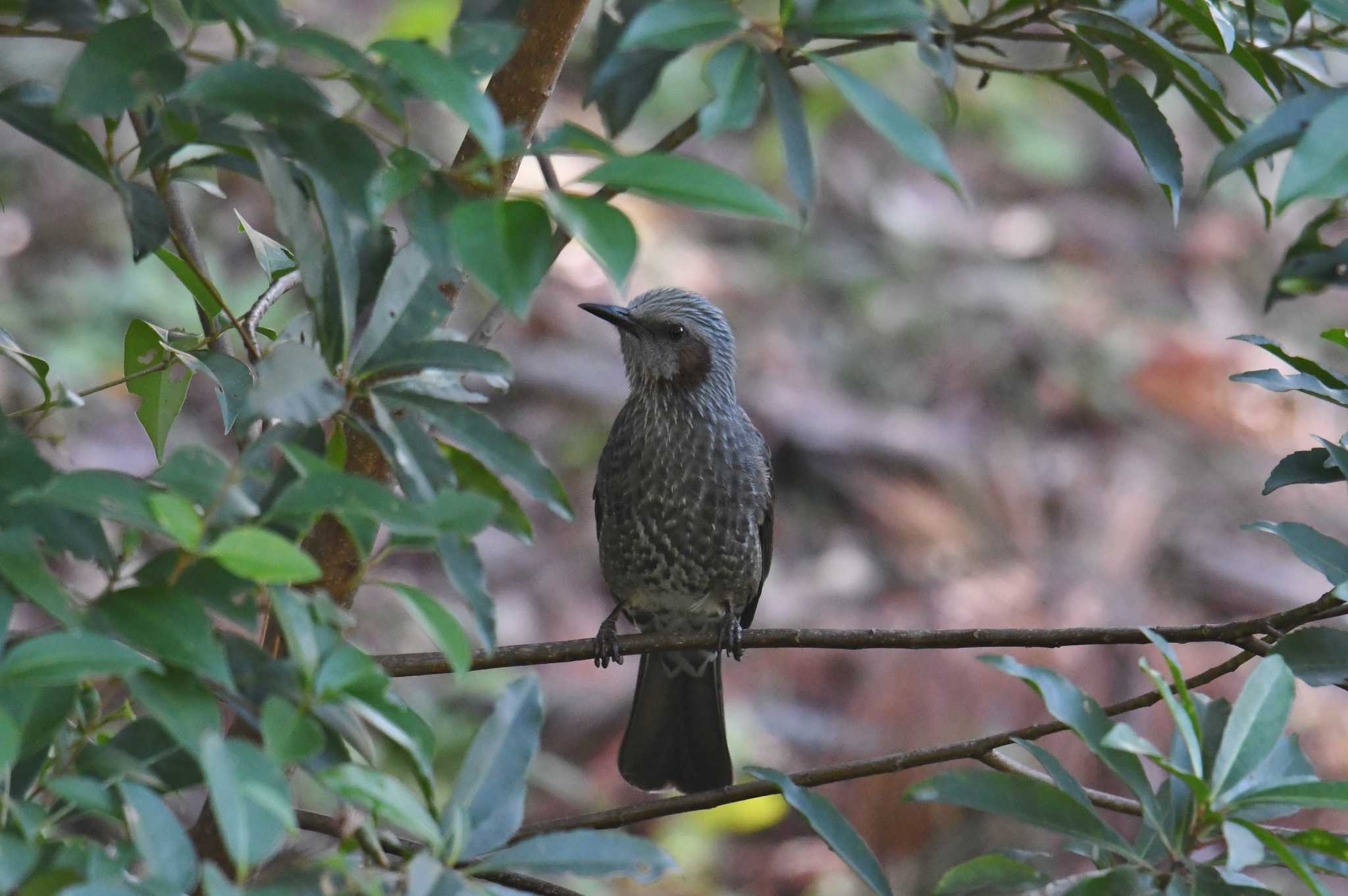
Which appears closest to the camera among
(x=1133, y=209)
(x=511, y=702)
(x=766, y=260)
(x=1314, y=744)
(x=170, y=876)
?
(x=170, y=876)

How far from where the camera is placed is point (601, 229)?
1335mm

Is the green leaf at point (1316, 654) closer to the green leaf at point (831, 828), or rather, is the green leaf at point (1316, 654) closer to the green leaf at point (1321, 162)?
the green leaf at point (831, 828)

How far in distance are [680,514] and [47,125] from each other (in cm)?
242

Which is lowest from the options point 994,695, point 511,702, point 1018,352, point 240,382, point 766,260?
point 994,695

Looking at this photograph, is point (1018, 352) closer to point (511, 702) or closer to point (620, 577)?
point (620, 577)

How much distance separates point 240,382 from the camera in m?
2.17

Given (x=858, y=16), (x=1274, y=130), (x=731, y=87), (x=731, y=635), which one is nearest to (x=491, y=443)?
(x=731, y=87)

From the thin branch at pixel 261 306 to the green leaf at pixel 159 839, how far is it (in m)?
0.90

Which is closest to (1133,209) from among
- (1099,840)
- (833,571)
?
(833,571)

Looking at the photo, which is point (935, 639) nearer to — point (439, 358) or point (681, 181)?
point (439, 358)

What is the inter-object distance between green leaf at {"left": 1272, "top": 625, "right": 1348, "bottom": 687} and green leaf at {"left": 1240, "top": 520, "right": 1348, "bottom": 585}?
0.09 metres

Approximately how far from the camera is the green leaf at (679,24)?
141 centimetres

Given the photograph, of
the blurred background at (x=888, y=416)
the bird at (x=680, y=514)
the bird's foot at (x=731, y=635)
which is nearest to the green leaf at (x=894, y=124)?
the bird's foot at (x=731, y=635)

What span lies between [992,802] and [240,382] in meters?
1.33
